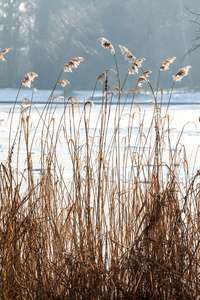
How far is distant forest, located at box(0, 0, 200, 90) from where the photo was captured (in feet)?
94.7

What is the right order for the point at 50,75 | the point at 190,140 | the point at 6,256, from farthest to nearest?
the point at 50,75 → the point at 190,140 → the point at 6,256

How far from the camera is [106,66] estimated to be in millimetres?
29328

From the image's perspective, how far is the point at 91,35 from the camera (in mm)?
30469

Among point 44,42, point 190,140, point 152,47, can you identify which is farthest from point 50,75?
point 190,140

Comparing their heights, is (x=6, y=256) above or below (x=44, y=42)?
below

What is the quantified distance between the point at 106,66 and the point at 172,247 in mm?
28498

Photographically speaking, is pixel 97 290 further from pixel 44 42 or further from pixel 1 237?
pixel 44 42

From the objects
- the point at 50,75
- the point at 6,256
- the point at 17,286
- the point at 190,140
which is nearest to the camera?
the point at 6,256

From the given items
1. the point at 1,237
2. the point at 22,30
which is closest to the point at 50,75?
the point at 22,30

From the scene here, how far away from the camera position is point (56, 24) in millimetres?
30469

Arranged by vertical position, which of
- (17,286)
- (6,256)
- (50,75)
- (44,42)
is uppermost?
(44,42)

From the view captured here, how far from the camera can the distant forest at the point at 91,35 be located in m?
28.9

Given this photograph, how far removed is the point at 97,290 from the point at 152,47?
3049cm

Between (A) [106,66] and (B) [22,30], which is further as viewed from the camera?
(B) [22,30]
